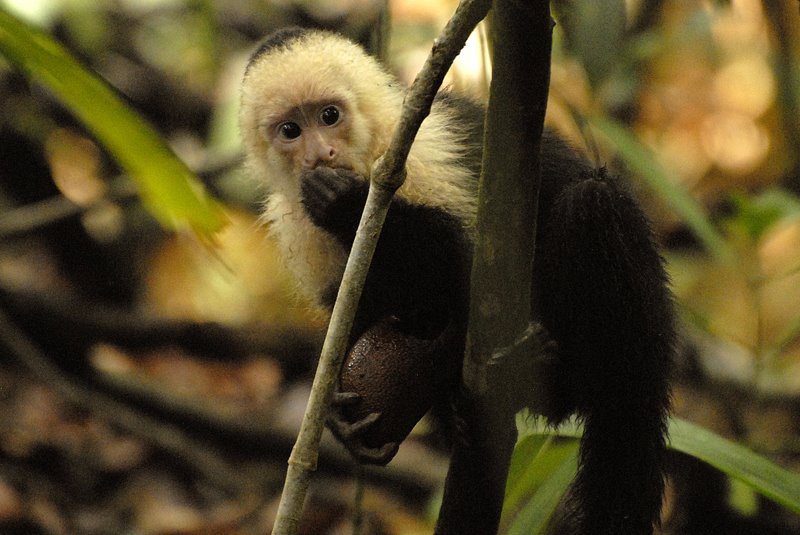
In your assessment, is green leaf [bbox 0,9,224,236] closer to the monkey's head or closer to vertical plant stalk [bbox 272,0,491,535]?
vertical plant stalk [bbox 272,0,491,535]

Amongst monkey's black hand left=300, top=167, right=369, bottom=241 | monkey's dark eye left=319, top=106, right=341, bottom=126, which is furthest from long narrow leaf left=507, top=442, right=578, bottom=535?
monkey's dark eye left=319, top=106, right=341, bottom=126

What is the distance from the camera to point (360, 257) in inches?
55.2

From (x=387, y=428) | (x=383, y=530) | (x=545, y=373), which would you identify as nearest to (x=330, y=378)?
(x=387, y=428)

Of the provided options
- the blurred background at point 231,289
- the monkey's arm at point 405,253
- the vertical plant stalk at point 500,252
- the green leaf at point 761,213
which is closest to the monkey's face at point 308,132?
the monkey's arm at point 405,253

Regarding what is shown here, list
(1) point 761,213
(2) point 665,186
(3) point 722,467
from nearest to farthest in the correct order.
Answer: (3) point 722,467 → (2) point 665,186 → (1) point 761,213

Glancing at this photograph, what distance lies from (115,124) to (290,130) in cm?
121

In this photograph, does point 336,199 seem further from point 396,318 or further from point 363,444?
point 363,444

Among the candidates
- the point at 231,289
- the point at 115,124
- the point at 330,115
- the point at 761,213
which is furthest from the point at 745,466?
the point at 231,289

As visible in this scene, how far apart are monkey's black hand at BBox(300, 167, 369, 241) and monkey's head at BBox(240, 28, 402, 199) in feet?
0.53

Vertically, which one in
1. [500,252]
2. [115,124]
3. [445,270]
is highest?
[115,124]

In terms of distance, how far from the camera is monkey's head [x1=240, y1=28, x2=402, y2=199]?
7.45 ft

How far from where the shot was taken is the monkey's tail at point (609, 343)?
6.28 ft

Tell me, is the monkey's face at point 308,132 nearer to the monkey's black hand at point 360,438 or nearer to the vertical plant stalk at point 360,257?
the monkey's black hand at point 360,438

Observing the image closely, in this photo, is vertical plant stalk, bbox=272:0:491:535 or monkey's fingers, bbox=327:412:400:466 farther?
monkey's fingers, bbox=327:412:400:466
